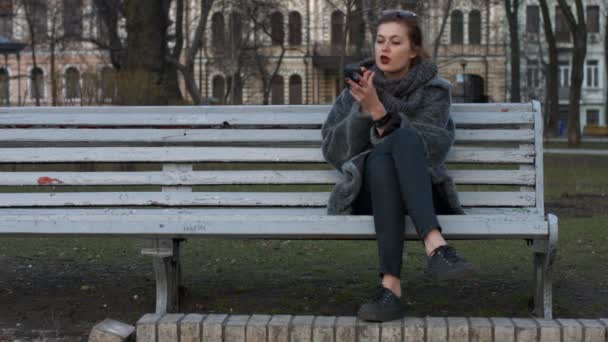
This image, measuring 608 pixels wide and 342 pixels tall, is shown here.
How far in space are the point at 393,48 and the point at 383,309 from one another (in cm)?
120

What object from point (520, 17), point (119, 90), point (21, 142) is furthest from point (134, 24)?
point (520, 17)

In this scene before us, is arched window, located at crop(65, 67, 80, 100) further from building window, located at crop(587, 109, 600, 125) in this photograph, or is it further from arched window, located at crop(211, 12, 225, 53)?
building window, located at crop(587, 109, 600, 125)

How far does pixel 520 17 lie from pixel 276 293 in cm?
5204

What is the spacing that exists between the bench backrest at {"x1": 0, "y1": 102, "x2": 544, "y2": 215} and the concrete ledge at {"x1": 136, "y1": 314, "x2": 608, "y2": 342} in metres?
0.82

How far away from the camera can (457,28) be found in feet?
173

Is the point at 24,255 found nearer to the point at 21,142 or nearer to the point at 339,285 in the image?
the point at 21,142

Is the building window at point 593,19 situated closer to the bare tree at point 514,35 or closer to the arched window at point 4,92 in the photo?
the bare tree at point 514,35

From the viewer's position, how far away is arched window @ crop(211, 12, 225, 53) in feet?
132

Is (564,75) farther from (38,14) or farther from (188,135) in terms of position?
(188,135)

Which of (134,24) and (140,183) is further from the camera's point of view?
(134,24)

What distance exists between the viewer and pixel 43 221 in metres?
3.79

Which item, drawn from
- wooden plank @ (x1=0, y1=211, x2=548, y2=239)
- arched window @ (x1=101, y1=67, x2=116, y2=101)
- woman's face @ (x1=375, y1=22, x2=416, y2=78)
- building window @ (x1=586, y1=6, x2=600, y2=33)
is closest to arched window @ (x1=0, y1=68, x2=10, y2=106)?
arched window @ (x1=101, y1=67, x2=116, y2=101)

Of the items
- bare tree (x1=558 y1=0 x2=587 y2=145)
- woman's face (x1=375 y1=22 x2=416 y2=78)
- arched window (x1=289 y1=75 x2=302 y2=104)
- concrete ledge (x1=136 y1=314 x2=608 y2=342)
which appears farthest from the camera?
arched window (x1=289 y1=75 x2=302 y2=104)

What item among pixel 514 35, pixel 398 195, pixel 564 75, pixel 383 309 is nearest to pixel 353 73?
pixel 398 195
